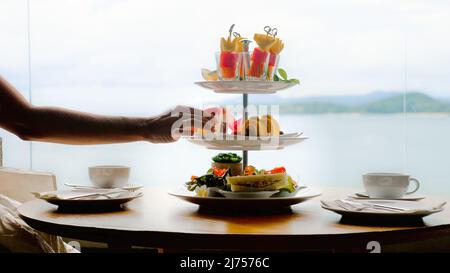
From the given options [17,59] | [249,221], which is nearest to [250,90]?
[249,221]

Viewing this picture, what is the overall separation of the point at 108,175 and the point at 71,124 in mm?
174

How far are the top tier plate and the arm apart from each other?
0.15 meters

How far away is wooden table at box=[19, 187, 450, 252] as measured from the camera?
115 centimetres

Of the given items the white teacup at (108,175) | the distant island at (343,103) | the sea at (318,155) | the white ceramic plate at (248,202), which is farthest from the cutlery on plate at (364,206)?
the distant island at (343,103)

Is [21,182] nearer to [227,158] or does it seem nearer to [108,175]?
[108,175]

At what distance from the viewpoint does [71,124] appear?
1.67 metres

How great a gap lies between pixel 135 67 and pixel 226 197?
391cm

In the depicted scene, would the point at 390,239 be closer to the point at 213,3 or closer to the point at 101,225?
the point at 101,225

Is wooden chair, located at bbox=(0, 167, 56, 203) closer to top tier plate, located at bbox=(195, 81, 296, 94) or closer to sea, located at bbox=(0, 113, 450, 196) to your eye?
top tier plate, located at bbox=(195, 81, 296, 94)

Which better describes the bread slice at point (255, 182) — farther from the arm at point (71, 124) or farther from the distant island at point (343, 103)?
the distant island at point (343, 103)

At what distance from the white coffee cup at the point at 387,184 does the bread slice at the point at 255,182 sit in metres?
0.25

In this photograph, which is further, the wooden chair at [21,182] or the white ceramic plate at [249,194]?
the wooden chair at [21,182]

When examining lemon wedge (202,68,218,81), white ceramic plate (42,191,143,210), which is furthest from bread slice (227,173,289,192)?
lemon wedge (202,68,218,81)

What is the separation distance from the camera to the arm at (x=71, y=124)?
167cm
